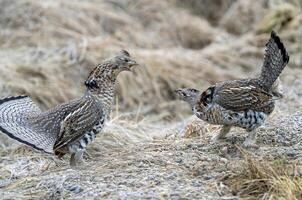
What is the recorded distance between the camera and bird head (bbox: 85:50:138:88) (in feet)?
21.5

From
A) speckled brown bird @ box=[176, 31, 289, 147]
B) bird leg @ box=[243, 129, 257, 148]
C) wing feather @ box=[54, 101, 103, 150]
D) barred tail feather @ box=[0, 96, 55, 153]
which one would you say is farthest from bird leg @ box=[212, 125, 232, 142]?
barred tail feather @ box=[0, 96, 55, 153]

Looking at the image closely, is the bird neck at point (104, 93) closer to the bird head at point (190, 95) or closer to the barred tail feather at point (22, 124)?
the barred tail feather at point (22, 124)

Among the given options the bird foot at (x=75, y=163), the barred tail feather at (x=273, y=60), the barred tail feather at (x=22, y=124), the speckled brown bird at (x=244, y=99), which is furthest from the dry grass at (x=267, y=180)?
the barred tail feather at (x=22, y=124)

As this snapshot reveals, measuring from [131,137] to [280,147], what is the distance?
1.85 metres

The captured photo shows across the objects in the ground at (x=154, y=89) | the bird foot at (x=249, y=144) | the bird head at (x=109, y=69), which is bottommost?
the ground at (x=154, y=89)

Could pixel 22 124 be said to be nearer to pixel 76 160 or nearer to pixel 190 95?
pixel 76 160

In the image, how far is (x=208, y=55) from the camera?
12.0 m

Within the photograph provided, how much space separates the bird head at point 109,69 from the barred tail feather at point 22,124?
0.52 m

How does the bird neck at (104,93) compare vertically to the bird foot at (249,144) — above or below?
above

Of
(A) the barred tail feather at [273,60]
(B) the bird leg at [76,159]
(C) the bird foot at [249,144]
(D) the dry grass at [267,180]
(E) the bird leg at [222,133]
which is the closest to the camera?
(D) the dry grass at [267,180]

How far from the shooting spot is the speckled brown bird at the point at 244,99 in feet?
21.6

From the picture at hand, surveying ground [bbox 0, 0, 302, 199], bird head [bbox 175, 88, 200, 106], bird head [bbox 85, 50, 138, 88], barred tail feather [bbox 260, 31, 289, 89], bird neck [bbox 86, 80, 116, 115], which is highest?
barred tail feather [bbox 260, 31, 289, 89]

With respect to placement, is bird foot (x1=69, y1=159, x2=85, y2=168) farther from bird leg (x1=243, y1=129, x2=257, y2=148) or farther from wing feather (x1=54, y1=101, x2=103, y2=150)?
bird leg (x1=243, y1=129, x2=257, y2=148)

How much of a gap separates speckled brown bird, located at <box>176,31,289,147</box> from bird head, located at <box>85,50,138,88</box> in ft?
1.98
